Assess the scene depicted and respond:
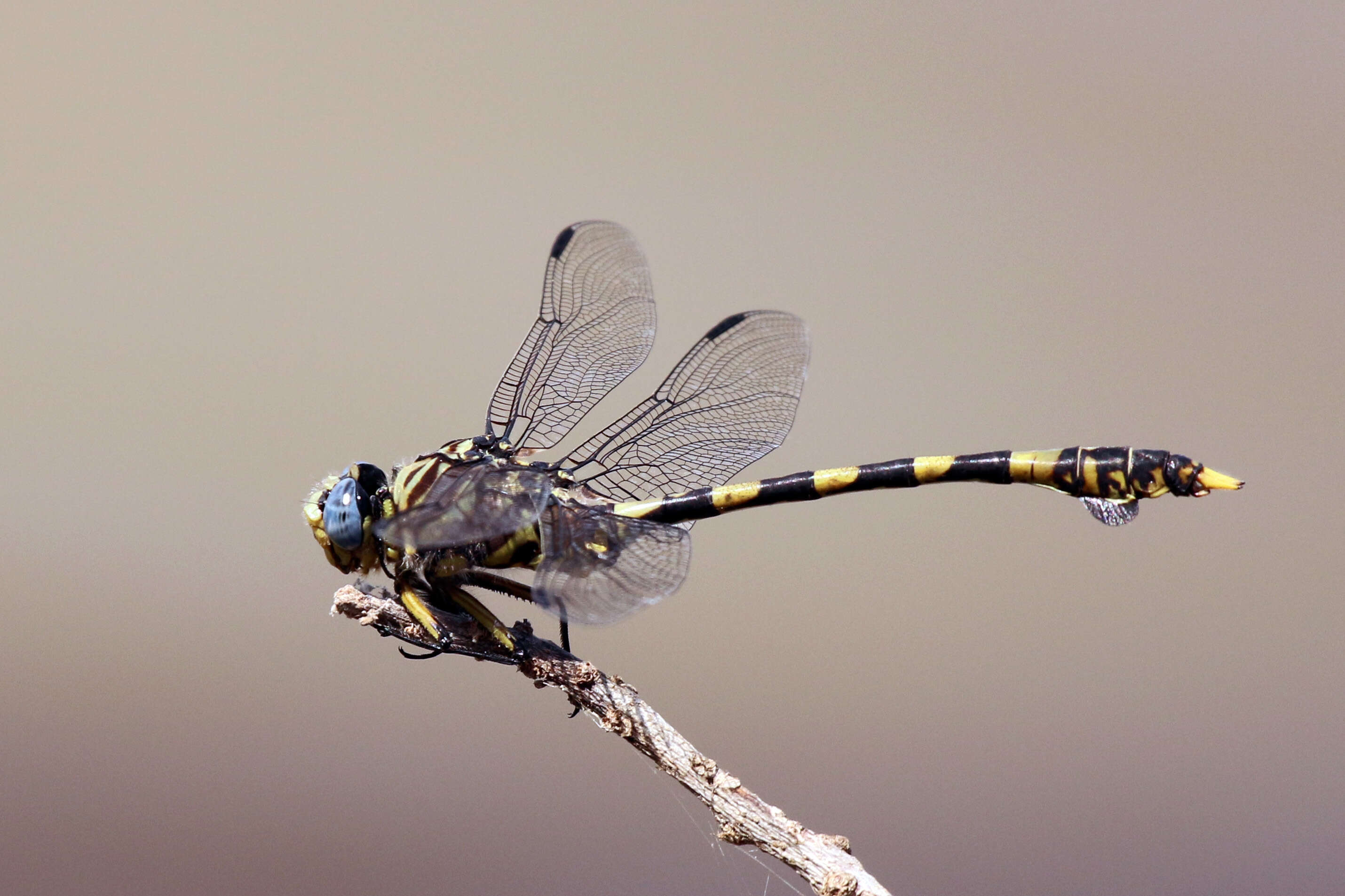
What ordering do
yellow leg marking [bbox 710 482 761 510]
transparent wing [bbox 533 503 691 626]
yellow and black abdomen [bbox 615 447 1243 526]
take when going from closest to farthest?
1. transparent wing [bbox 533 503 691 626]
2. yellow and black abdomen [bbox 615 447 1243 526]
3. yellow leg marking [bbox 710 482 761 510]

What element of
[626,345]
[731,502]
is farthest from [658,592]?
[626,345]

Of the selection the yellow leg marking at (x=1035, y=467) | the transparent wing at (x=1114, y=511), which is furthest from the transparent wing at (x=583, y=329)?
the transparent wing at (x=1114, y=511)

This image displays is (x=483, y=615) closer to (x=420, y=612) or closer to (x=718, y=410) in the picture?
(x=420, y=612)

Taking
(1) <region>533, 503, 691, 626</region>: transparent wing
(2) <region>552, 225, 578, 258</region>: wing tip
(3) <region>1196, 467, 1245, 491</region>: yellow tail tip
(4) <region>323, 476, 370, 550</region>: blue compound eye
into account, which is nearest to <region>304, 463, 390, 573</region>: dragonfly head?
(4) <region>323, 476, 370, 550</region>: blue compound eye

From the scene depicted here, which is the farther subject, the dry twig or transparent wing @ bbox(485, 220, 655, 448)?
transparent wing @ bbox(485, 220, 655, 448)

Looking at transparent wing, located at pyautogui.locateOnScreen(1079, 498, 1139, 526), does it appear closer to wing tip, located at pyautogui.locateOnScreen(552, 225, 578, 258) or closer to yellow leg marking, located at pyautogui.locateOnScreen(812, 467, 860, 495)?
yellow leg marking, located at pyautogui.locateOnScreen(812, 467, 860, 495)

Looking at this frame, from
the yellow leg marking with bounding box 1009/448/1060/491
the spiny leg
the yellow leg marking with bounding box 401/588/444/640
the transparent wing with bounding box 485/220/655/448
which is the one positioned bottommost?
the yellow leg marking with bounding box 401/588/444/640

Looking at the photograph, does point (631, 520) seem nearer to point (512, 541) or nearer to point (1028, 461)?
point (512, 541)
